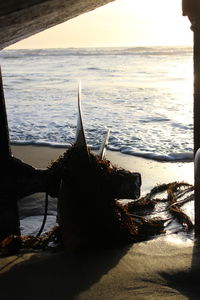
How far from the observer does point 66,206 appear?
9.65ft

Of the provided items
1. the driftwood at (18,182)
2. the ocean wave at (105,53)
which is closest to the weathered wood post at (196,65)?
the driftwood at (18,182)

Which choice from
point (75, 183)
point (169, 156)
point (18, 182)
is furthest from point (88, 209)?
point (169, 156)

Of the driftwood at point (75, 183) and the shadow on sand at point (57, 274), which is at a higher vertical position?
the driftwood at point (75, 183)

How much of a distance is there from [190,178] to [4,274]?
142 inches

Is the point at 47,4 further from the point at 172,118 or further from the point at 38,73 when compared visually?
the point at 38,73

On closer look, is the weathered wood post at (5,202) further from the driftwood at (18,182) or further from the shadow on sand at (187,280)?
the shadow on sand at (187,280)

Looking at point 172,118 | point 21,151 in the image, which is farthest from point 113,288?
point 172,118

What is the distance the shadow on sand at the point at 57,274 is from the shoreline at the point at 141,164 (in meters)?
2.40

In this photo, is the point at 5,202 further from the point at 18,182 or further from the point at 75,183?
the point at 75,183

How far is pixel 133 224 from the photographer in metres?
3.32

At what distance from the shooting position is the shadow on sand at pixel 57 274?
2.46m

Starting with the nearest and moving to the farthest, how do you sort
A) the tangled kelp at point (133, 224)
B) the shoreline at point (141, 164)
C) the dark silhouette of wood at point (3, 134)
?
the tangled kelp at point (133, 224) < the dark silhouette of wood at point (3, 134) < the shoreline at point (141, 164)

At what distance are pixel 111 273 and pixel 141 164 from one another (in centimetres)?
396

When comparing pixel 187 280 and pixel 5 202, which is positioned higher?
pixel 5 202
